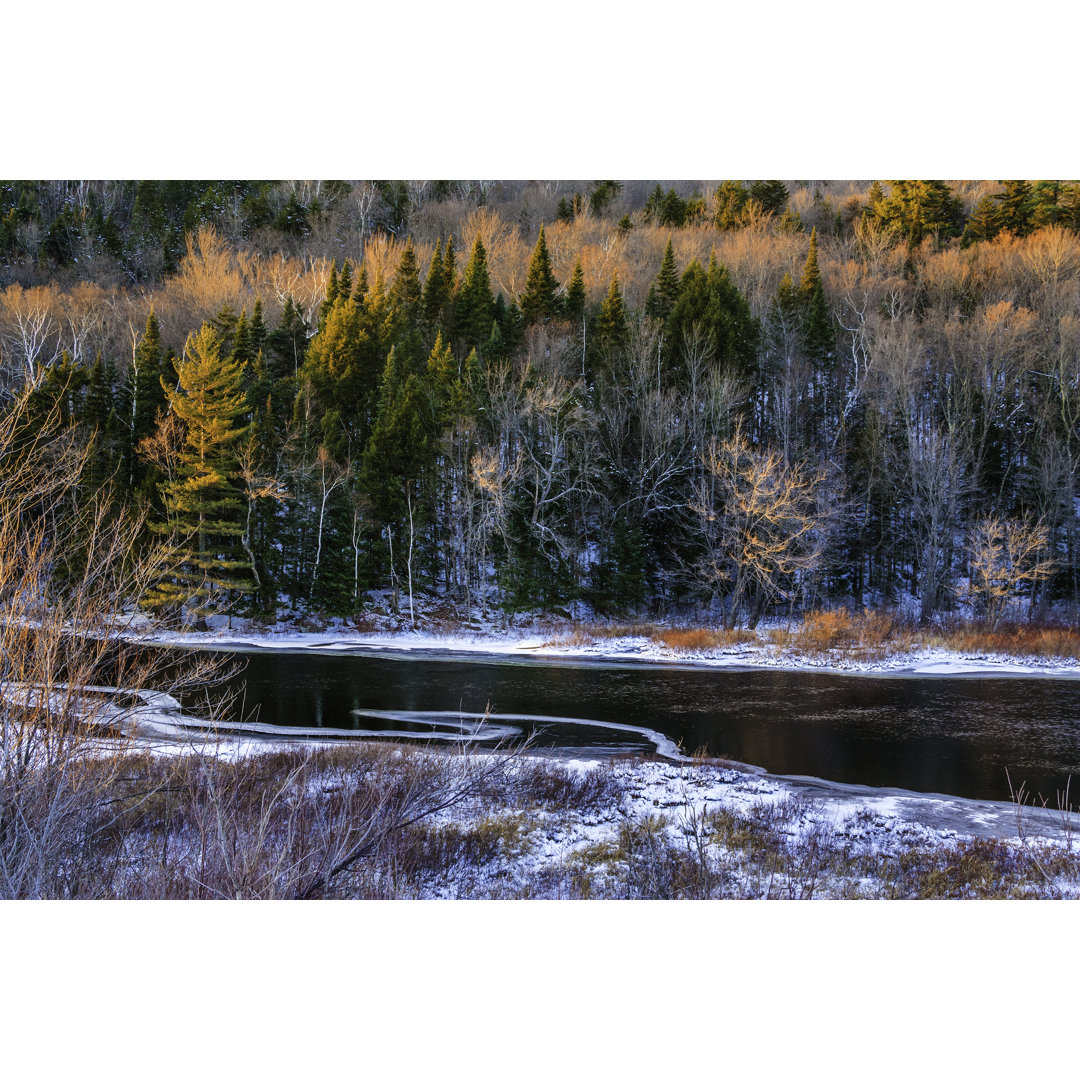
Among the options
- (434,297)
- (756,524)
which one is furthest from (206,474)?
(756,524)

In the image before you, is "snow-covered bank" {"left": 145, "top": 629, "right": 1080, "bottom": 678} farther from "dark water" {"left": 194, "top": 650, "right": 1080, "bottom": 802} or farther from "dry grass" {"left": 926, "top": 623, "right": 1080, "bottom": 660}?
"dark water" {"left": 194, "top": 650, "right": 1080, "bottom": 802}

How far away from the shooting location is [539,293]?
42.8 metres

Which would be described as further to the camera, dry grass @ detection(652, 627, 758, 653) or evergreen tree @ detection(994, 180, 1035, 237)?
evergreen tree @ detection(994, 180, 1035, 237)

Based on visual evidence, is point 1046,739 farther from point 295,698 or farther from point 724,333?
point 724,333

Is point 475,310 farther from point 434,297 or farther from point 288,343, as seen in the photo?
point 288,343

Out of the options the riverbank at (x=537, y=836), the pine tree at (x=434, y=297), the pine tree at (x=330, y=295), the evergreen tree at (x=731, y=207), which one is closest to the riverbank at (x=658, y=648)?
the riverbank at (x=537, y=836)

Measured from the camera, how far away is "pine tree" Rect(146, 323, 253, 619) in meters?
28.9

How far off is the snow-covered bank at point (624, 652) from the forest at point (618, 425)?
1.92 meters

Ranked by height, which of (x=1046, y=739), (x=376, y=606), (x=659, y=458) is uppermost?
(x=659, y=458)

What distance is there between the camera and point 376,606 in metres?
32.5

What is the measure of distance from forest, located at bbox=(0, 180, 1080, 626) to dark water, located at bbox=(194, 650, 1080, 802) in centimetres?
770

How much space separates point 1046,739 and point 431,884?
48.4 feet

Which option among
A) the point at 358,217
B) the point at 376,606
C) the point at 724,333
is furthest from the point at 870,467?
the point at 358,217

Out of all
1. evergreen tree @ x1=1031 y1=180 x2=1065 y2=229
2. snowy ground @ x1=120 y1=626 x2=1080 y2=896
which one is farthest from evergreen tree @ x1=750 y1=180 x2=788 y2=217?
snowy ground @ x1=120 y1=626 x2=1080 y2=896
